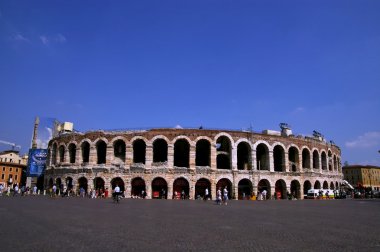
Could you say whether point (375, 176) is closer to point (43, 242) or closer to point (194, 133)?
point (194, 133)

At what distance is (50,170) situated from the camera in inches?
1704

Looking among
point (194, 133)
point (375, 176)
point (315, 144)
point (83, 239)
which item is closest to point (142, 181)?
point (194, 133)

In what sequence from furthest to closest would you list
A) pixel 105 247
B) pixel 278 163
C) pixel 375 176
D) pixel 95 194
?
pixel 375 176 < pixel 278 163 < pixel 95 194 < pixel 105 247

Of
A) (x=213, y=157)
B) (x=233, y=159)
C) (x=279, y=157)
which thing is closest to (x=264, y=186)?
(x=233, y=159)

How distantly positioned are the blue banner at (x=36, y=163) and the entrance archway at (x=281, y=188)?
3515 centimetres

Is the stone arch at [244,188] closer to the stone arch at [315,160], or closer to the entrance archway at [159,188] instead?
the entrance archway at [159,188]

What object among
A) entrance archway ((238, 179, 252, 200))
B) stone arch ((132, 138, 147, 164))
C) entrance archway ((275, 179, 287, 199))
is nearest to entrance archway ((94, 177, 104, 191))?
stone arch ((132, 138, 147, 164))

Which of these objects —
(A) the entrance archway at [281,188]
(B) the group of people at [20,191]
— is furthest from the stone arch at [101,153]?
(A) the entrance archway at [281,188]

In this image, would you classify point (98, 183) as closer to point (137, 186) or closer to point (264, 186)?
point (137, 186)

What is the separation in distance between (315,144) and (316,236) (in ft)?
126

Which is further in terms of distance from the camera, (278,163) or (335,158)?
(335,158)

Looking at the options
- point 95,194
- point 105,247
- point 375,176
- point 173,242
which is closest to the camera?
point 105,247

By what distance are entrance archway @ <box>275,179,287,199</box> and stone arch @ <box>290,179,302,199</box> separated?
128cm

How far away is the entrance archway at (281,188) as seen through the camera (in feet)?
131
